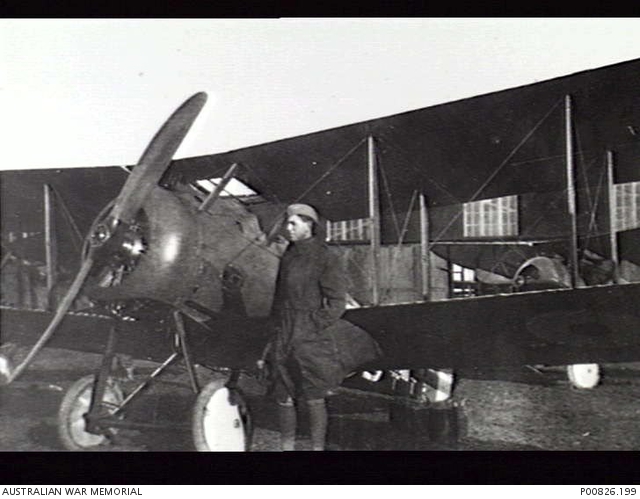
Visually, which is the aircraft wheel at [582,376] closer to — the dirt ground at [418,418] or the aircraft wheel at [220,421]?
the dirt ground at [418,418]

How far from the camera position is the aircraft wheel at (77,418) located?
398 cm

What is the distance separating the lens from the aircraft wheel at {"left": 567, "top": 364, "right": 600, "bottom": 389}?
6023 millimetres

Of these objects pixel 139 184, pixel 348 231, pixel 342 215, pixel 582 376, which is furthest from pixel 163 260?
pixel 582 376

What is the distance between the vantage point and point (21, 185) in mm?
5199

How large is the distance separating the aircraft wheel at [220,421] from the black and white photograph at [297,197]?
0.04ft

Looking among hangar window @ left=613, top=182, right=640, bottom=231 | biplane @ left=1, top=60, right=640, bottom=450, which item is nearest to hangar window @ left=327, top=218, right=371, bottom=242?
biplane @ left=1, top=60, right=640, bottom=450

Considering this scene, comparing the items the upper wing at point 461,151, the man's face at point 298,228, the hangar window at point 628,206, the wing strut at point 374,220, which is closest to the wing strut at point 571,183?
the upper wing at point 461,151

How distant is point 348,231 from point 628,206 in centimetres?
388

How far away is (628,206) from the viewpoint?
799 cm

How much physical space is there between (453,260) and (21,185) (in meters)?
4.97

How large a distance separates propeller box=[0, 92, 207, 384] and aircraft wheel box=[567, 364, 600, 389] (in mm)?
4361

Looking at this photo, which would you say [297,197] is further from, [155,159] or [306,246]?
[306,246]
